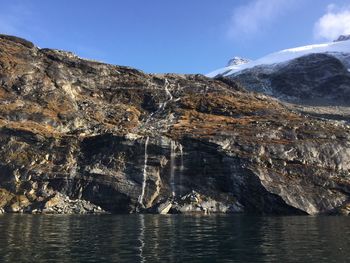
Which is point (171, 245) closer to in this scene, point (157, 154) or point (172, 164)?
point (172, 164)

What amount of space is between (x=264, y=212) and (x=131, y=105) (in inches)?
2654

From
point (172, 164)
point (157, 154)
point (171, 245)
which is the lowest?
point (171, 245)

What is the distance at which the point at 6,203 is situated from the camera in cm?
9694

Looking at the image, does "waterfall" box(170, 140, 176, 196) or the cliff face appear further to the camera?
"waterfall" box(170, 140, 176, 196)

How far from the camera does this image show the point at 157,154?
111 metres

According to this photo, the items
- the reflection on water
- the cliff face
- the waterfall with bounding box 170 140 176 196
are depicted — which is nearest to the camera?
the reflection on water

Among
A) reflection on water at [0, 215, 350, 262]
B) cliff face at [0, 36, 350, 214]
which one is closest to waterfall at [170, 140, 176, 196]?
cliff face at [0, 36, 350, 214]

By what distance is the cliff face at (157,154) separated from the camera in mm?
99000

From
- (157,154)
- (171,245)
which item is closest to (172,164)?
(157,154)

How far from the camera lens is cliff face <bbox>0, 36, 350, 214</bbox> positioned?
325ft

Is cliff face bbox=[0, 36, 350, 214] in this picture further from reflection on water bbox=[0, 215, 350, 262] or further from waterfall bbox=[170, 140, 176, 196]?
reflection on water bbox=[0, 215, 350, 262]

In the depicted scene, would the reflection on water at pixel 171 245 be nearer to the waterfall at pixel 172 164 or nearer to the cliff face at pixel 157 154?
the cliff face at pixel 157 154

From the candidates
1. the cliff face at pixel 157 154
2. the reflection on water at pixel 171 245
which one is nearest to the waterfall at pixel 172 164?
the cliff face at pixel 157 154

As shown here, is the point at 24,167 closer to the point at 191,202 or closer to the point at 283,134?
the point at 191,202
